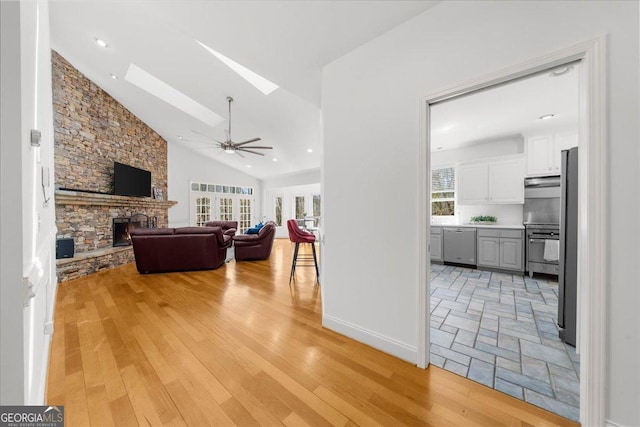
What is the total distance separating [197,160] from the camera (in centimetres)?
838

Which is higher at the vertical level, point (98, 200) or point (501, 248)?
point (98, 200)

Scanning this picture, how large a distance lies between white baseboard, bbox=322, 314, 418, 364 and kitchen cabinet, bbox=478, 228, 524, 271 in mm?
3561

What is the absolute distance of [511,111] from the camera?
3264 millimetres

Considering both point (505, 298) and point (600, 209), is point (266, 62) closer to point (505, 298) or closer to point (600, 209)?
point (600, 209)

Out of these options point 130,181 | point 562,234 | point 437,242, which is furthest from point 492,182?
point 130,181

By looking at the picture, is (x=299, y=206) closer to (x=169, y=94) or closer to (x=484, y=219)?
(x=169, y=94)

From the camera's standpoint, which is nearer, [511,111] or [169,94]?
[511,111]

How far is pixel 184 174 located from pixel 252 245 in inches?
179

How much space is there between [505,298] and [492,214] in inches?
92.8

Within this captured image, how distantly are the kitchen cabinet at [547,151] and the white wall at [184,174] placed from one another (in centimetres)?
918

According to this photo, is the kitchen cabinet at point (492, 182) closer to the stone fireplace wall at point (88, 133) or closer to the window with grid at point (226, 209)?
the stone fireplace wall at point (88, 133)

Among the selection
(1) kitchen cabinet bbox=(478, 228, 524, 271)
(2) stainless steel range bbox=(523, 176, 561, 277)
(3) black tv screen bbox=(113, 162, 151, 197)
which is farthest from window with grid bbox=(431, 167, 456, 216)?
(3) black tv screen bbox=(113, 162, 151, 197)

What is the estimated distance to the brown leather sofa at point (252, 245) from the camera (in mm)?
5410

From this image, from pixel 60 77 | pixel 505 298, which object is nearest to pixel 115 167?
pixel 60 77
